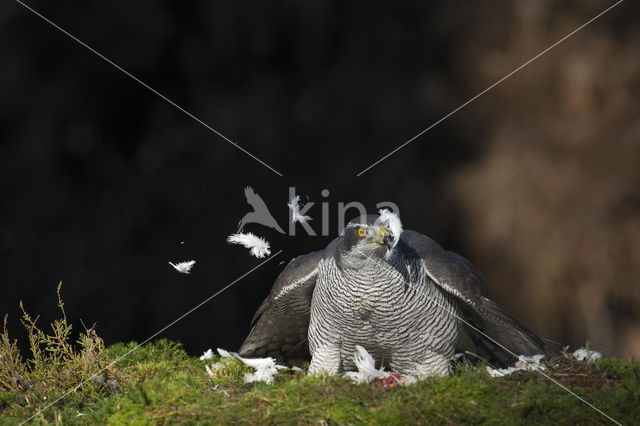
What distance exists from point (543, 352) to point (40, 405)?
2.55 m

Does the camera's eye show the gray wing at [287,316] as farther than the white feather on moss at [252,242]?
No

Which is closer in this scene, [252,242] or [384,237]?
[384,237]

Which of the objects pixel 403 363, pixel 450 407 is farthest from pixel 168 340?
pixel 450 407

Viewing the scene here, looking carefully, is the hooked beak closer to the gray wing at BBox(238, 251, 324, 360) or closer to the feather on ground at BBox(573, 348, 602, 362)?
the gray wing at BBox(238, 251, 324, 360)

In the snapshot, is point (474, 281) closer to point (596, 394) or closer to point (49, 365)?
point (596, 394)

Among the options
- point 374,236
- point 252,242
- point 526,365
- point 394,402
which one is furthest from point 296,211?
point 394,402

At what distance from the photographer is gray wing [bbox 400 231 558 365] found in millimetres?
3121

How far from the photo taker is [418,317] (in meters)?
3.19

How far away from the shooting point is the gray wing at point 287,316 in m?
3.53

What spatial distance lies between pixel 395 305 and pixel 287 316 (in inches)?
35.5

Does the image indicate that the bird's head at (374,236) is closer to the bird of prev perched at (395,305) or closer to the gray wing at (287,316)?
the bird of prev perched at (395,305)

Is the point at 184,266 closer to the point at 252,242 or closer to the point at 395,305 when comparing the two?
the point at 252,242

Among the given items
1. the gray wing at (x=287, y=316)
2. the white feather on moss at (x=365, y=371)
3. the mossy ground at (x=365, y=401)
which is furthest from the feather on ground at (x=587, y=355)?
the gray wing at (x=287, y=316)

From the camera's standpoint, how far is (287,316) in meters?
3.75
